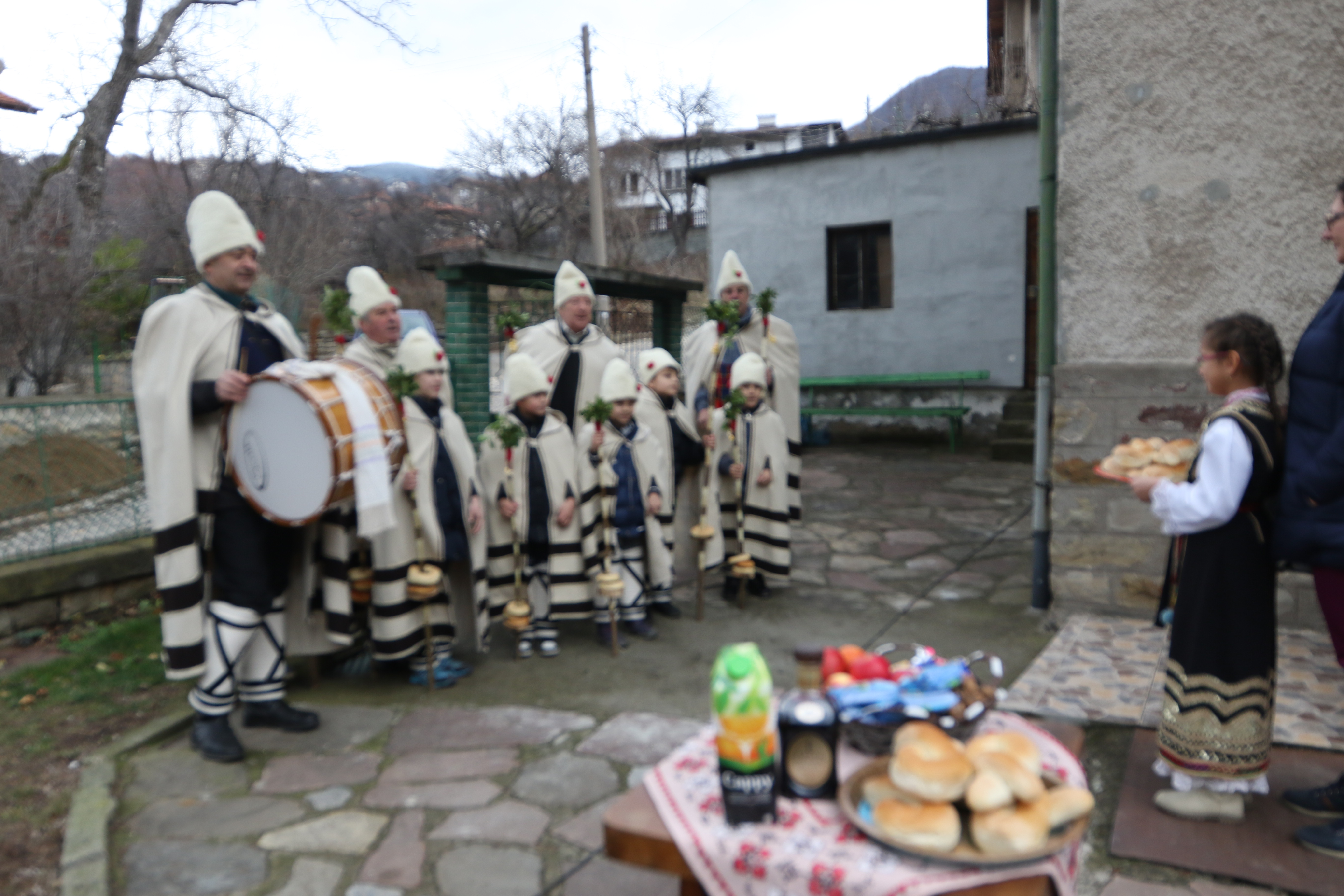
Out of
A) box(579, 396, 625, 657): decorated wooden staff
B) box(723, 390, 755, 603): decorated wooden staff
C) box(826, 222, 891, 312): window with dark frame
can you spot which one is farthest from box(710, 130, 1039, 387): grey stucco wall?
box(579, 396, 625, 657): decorated wooden staff

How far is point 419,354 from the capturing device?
4.55 meters

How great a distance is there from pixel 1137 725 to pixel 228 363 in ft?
13.1

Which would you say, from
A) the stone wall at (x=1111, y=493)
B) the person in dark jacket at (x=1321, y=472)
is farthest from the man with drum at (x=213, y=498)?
the stone wall at (x=1111, y=493)

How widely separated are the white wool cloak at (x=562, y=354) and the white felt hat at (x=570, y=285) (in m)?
0.18

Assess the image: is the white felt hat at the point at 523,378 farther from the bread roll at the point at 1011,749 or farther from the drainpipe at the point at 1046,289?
the bread roll at the point at 1011,749

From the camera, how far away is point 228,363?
12.8 ft

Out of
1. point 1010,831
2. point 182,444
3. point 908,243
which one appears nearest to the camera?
point 1010,831

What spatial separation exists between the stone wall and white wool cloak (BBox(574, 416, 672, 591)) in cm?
216

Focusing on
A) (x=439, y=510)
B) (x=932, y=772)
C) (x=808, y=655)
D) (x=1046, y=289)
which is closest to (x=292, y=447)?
(x=439, y=510)

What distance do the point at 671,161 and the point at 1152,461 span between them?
4184cm

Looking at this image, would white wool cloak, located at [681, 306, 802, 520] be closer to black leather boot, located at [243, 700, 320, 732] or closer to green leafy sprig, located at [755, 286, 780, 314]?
green leafy sprig, located at [755, 286, 780, 314]

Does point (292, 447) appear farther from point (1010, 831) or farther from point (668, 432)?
point (1010, 831)

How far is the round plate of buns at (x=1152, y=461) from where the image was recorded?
10.3ft

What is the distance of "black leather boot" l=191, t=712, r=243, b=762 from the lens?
12.7 feet
